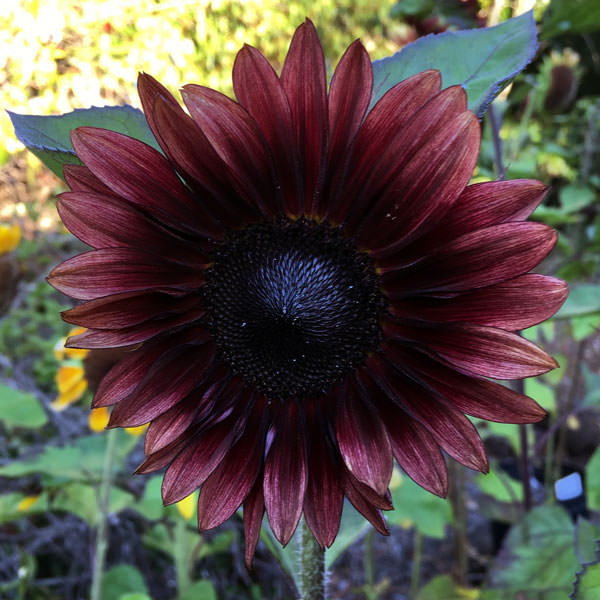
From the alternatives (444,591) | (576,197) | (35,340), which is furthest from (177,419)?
(35,340)

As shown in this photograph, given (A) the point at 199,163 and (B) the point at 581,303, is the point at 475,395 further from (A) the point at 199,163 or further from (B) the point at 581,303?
(B) the point at 581,303

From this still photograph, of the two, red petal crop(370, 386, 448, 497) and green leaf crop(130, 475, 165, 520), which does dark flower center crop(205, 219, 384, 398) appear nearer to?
red petal crop(370, 386, 448, 497)

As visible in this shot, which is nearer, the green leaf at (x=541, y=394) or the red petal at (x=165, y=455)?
the red petal at (x=165, y=455)

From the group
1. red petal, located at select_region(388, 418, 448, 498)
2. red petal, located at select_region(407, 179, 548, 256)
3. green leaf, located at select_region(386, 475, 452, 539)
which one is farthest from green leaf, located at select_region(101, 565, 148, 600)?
red petal, located at select_region(407, 179, 548, 256)

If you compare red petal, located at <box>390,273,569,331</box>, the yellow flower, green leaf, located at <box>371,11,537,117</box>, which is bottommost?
the yellow flower

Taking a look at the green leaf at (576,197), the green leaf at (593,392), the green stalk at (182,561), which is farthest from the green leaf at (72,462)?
the green leaf at (576,197)

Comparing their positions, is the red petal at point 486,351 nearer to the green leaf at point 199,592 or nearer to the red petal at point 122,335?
the red petal at point 122,335
